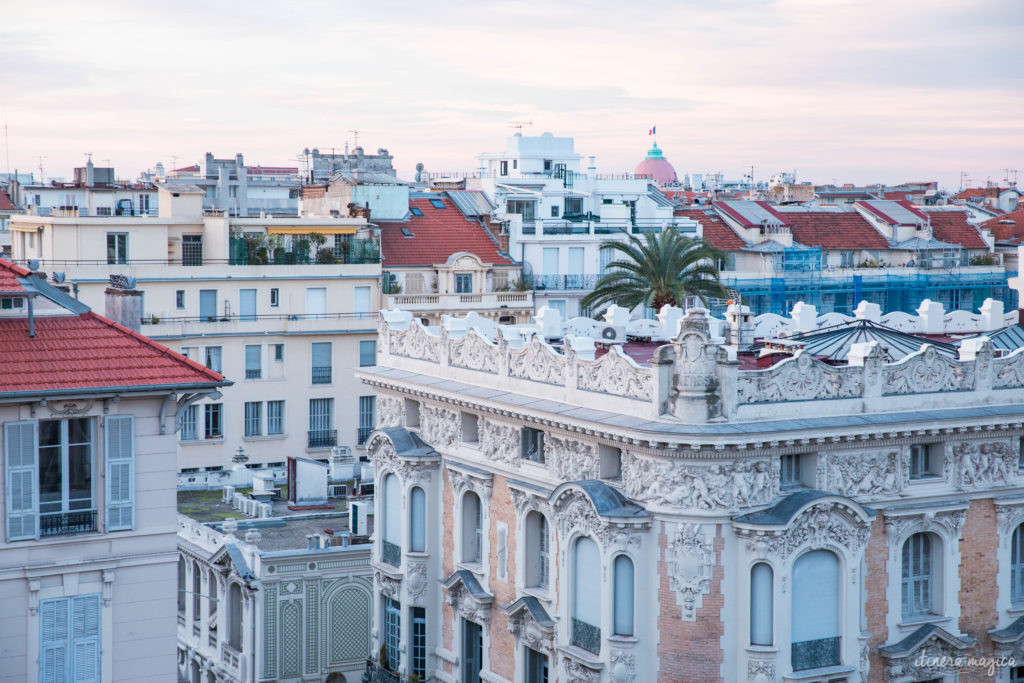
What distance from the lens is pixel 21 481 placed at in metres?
24.3

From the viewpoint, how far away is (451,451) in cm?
3709

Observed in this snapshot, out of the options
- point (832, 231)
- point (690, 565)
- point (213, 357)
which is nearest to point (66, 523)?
point (690, 565)

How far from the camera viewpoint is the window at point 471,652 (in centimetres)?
3691

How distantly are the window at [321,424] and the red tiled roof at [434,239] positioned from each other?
7.33 m

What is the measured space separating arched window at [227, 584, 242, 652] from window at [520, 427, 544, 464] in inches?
494

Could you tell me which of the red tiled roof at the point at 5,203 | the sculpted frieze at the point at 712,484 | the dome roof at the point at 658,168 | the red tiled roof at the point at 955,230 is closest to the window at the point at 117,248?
the red tiled roof at the point at 5,203

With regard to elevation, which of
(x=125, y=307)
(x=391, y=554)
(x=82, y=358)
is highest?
(x=125, y=307)

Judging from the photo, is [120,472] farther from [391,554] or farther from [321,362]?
[321,362]

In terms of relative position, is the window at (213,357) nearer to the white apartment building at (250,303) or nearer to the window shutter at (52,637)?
the white apartment building at (250,303)

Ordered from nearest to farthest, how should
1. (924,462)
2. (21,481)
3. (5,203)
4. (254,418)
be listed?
(21,481) < (924,462) < (254,418) < (5,203)

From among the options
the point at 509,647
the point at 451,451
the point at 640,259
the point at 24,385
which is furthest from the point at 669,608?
the point at 640,259

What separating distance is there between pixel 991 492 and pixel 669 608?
7903 millimetres

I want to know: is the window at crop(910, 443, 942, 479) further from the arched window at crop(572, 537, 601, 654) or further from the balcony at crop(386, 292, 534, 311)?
the balcony at crop(386, 292, 534, 311)

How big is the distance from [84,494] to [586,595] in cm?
1105
